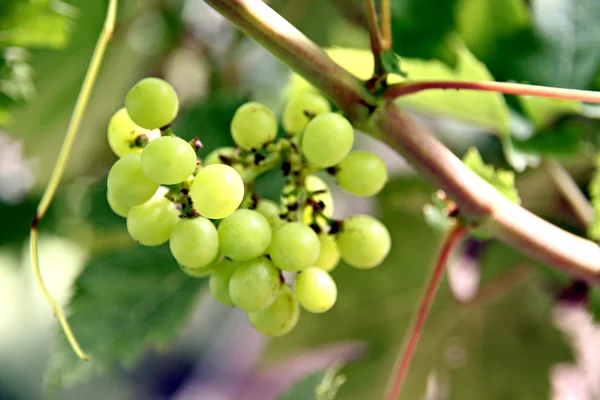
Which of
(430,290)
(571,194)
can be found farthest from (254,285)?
(571,194)

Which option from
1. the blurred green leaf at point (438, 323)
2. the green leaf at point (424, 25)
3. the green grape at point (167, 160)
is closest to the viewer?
the green grape at point (167, 160)

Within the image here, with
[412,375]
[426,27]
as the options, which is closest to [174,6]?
[426,27]

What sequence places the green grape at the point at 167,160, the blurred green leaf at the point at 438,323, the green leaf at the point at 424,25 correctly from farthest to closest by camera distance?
the blurred green leaf at the point at 438,323, the green leaf at the point at 424,25, the green grape at the point at 167,160

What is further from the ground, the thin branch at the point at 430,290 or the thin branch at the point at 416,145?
the thin branch at the point at 416,145

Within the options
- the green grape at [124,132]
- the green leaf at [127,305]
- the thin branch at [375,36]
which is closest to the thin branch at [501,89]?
the thin branch at [375,36]

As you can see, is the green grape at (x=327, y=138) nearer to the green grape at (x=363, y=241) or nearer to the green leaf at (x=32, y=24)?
the green grape at (x=363, y=241)

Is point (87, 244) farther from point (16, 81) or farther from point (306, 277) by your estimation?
point (306, 277)
